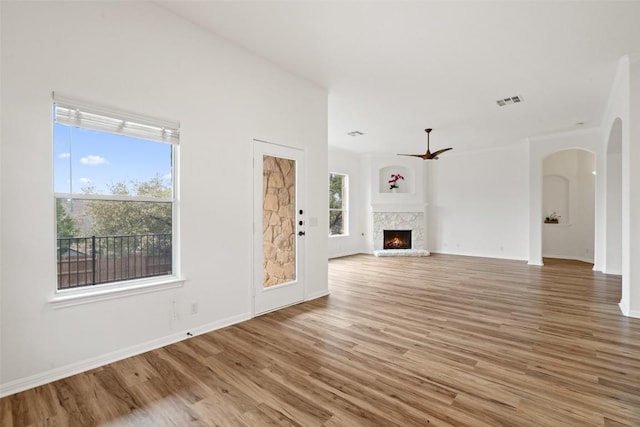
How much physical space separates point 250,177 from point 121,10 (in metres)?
1.86

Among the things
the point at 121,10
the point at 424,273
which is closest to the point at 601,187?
the point at 424,273

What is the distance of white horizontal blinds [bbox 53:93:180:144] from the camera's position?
2.36 meters

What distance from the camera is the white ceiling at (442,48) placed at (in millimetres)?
2852

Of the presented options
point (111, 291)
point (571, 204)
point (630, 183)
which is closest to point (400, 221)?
point (571, 204)

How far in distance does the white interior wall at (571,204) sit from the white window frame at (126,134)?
958cm

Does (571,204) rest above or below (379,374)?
above

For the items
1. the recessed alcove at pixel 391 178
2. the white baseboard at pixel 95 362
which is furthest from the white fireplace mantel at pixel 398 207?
the white baseboard at pixel 95 362

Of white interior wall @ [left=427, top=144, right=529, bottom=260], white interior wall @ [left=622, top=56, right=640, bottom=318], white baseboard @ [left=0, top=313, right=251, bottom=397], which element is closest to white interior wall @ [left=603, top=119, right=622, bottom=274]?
white interior wall @ [left=427, top=144, right=529, bottom=260]

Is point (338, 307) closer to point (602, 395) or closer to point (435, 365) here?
point (435, 365)

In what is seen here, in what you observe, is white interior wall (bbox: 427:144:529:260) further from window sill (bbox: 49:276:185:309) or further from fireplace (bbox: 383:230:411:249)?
window sill (bbox: 49:276:185:309)

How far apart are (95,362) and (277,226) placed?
88.9 inches

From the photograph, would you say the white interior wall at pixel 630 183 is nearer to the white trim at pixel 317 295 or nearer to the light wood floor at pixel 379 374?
the light wood floor at pixel 379 374

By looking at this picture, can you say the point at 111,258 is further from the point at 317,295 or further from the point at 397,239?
the point at 397,239

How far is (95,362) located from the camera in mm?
2457
